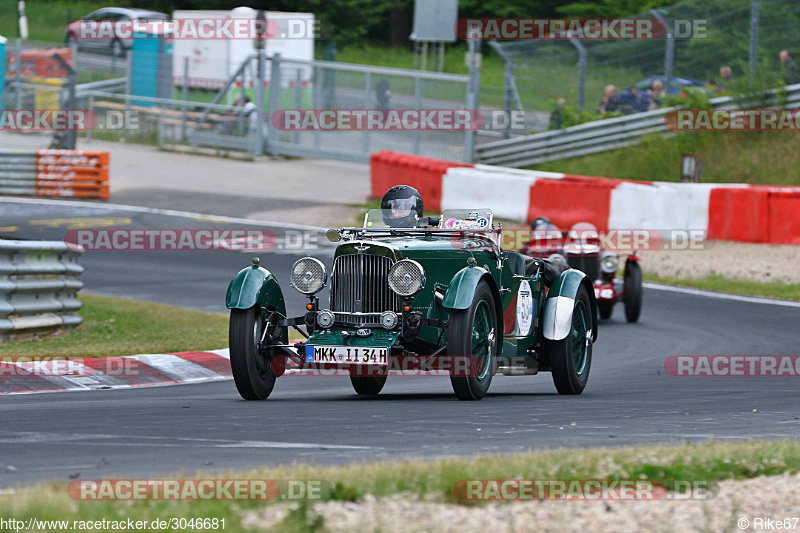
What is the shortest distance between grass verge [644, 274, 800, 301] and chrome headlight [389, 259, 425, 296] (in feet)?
31.6

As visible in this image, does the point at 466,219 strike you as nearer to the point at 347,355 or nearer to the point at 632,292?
the point at 347,355

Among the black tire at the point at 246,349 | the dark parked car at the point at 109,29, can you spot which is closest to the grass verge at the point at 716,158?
the black tire at the point at 246,349

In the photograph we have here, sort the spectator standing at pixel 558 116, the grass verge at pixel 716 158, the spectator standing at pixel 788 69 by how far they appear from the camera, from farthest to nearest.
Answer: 1. the spectator standing at pixel 558 116
2. the spectator standing at pixel 788 69
3. the grass verge at pixel 716 158

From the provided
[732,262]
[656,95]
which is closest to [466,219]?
[732,262]

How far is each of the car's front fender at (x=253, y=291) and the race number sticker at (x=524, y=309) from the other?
182 centimetres

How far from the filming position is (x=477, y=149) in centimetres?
2662

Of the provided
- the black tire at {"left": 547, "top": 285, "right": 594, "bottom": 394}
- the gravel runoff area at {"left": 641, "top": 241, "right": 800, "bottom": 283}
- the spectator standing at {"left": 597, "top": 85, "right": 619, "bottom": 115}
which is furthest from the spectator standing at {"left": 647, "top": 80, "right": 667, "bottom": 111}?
the black tire at {"left": 547, "top": 285, "right": 594, "bottom": 394}

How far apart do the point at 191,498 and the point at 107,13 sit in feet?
128

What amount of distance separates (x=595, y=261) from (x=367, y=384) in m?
5.76

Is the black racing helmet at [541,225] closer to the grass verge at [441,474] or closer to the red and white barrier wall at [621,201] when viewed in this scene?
the red and white barrier wall at [621,201]

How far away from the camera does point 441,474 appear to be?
5441 millimetres

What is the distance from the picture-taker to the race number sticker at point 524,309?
960 cm

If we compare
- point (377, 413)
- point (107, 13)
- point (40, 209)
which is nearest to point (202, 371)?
point (377, 413)

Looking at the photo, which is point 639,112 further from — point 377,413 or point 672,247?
point 377,413
